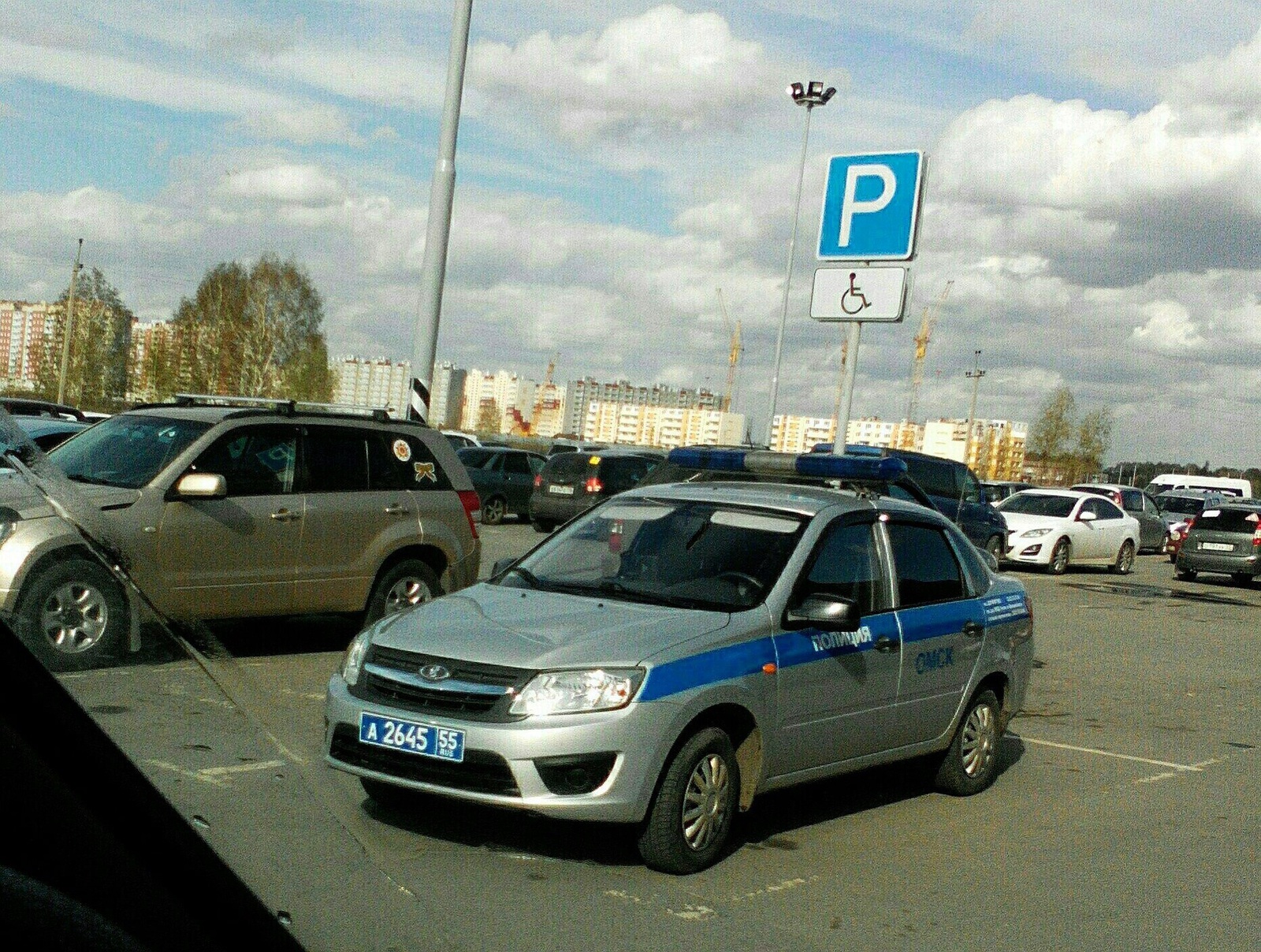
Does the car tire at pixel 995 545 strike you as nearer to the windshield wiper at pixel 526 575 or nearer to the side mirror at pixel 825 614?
the windshield wiper at pixel 526 575

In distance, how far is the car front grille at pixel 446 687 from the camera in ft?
17.2

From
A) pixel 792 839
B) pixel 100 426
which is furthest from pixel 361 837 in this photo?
pixel 100 426

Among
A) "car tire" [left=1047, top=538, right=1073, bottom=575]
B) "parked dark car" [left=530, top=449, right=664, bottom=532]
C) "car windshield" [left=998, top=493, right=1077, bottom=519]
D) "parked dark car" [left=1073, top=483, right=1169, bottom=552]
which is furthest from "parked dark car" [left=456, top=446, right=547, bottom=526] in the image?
"parked dark car" [left=1073, top=483, right=1169, bottom=552]

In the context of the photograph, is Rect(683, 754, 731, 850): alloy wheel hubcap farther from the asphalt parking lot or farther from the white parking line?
the white parking line

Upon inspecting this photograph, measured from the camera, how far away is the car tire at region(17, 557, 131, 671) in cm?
144

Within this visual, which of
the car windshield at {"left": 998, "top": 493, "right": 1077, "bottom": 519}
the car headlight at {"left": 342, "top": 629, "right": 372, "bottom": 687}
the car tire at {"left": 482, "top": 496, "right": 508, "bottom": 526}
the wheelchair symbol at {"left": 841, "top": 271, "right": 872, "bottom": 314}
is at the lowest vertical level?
the car tire at {"left": 482, "top": 496, "right": 508, "bottom": 526}

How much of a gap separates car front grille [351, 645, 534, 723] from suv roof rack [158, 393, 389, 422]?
4854 mm

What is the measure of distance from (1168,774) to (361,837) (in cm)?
745

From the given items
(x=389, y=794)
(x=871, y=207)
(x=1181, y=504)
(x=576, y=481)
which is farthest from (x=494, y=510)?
(x=1181, y=504)

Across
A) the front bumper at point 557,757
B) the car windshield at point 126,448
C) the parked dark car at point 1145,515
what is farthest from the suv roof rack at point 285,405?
the parked dark car at point 1145,515

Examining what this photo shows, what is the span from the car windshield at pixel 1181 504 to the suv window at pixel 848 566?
40.5 meters

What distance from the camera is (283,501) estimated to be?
9594mm

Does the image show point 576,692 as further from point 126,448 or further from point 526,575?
point 126,448

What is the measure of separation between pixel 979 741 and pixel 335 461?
503 cm
